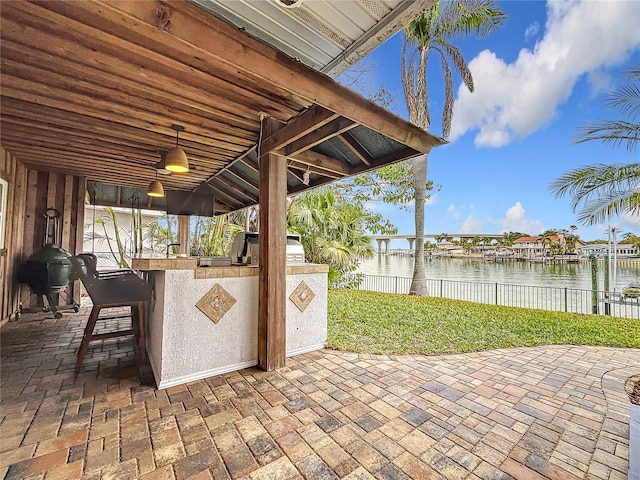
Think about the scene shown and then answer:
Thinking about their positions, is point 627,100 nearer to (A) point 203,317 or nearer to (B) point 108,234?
(A) point 203,317

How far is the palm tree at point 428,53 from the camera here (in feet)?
25.5

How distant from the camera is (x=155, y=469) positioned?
147 centimetres

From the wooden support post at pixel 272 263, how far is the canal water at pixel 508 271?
7.06m

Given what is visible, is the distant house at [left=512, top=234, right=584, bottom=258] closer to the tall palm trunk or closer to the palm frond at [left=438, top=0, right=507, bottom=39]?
the tall palm trunk

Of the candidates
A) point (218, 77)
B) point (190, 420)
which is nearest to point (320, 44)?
point (218, 77)

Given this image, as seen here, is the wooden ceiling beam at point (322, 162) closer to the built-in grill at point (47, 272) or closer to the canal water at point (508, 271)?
the built-in grill at point (47, 272)

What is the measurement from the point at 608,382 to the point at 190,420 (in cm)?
380

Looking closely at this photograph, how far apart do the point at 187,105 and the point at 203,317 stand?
200 cm

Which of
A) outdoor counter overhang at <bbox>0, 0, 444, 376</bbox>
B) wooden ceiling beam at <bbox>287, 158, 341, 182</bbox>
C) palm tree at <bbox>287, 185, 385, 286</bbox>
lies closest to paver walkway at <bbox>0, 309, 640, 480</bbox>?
outdoor counter overhang at <bbox>0, 0, 444, 376</bbox>

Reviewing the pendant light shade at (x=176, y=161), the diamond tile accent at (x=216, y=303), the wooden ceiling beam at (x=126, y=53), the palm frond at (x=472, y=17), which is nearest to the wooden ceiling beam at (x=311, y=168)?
the wooden ceiling beam at (x=126, y=53)

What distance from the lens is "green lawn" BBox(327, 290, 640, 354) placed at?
12.1 feet

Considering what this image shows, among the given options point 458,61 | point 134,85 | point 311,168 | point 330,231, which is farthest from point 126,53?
point 458,61

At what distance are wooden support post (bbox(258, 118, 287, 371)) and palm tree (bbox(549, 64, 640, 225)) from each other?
4787mm

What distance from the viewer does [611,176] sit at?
4047 mm
